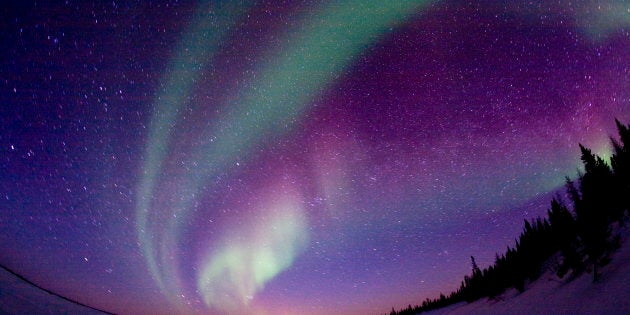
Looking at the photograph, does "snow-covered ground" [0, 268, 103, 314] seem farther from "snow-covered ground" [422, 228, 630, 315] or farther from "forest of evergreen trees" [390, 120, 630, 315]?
"forest of evergreen trees" [390, 120, 630, 315]

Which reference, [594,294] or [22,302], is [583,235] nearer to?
[594,294]

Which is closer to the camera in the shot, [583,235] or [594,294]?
[594,294]

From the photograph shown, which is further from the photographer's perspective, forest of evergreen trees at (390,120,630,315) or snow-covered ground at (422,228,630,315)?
forest of evergreen trees at (390,120,630,315)

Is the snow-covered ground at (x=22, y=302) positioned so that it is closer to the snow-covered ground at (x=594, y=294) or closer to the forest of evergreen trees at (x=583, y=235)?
the snow-covered ground at (x=594, y=294)

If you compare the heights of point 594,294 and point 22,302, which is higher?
point 22,302

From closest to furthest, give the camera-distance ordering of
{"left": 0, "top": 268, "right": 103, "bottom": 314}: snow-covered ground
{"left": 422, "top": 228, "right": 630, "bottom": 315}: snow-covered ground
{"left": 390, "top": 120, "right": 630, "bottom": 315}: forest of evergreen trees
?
1. {"left": 422, "top": 228, "right": 630, "bottom": 315}: snow-covered ground
2. {"left": 0, "top": 268, "right": 103, "bottom": 314}: snow-covered ground
3. {"left": 390, "top": 120, "right": 630, "bottom": 315}: forest of evergreen trees

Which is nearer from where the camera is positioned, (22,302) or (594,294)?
(594,294)

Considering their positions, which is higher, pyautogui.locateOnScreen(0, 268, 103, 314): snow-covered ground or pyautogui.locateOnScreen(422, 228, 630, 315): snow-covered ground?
pyautogui.locateOnScreen(0, 268, 103, 314): snow-covered ground

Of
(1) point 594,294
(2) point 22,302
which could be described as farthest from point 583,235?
(2) point 22,302

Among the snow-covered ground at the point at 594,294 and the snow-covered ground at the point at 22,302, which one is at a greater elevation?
the snow-covered ground at the point at 22,302

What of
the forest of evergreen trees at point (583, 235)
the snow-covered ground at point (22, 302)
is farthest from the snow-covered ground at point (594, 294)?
the snow-covered ground at point (22, 302)

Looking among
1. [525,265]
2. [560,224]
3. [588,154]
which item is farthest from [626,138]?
[525,265]

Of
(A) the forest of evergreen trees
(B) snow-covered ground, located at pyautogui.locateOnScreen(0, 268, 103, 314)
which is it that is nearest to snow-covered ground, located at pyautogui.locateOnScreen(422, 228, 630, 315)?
(A) the forest of evergreen trees

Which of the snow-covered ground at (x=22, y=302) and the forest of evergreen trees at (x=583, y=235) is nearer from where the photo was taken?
the snow-covered ground at (x=22, y=302)
